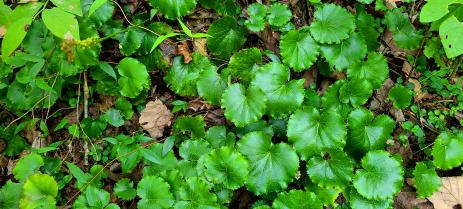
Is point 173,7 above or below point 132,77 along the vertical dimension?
above

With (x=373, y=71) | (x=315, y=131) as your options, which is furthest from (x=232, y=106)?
(x=373, y=71)

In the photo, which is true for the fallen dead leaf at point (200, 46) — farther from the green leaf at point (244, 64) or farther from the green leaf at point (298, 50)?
the green leaf at point (298, 50)

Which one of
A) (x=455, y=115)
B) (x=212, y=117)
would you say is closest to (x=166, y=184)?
(x=212, y=117)

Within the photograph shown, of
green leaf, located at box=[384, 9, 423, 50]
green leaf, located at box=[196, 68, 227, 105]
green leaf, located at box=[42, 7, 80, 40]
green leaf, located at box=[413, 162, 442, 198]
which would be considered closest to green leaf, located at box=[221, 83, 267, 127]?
green leaf, located at box=[196, 68, 227, 105]

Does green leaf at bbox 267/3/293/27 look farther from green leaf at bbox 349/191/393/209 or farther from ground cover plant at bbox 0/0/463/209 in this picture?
green leaf at bbox 349/191/393/209

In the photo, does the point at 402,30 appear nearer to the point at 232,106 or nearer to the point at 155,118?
the point at 232,106

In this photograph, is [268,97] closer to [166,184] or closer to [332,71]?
[332,71]

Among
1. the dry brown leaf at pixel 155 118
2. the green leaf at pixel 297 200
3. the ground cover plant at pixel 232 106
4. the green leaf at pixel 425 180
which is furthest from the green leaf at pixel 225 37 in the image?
the green leaf at pixel 425 180
